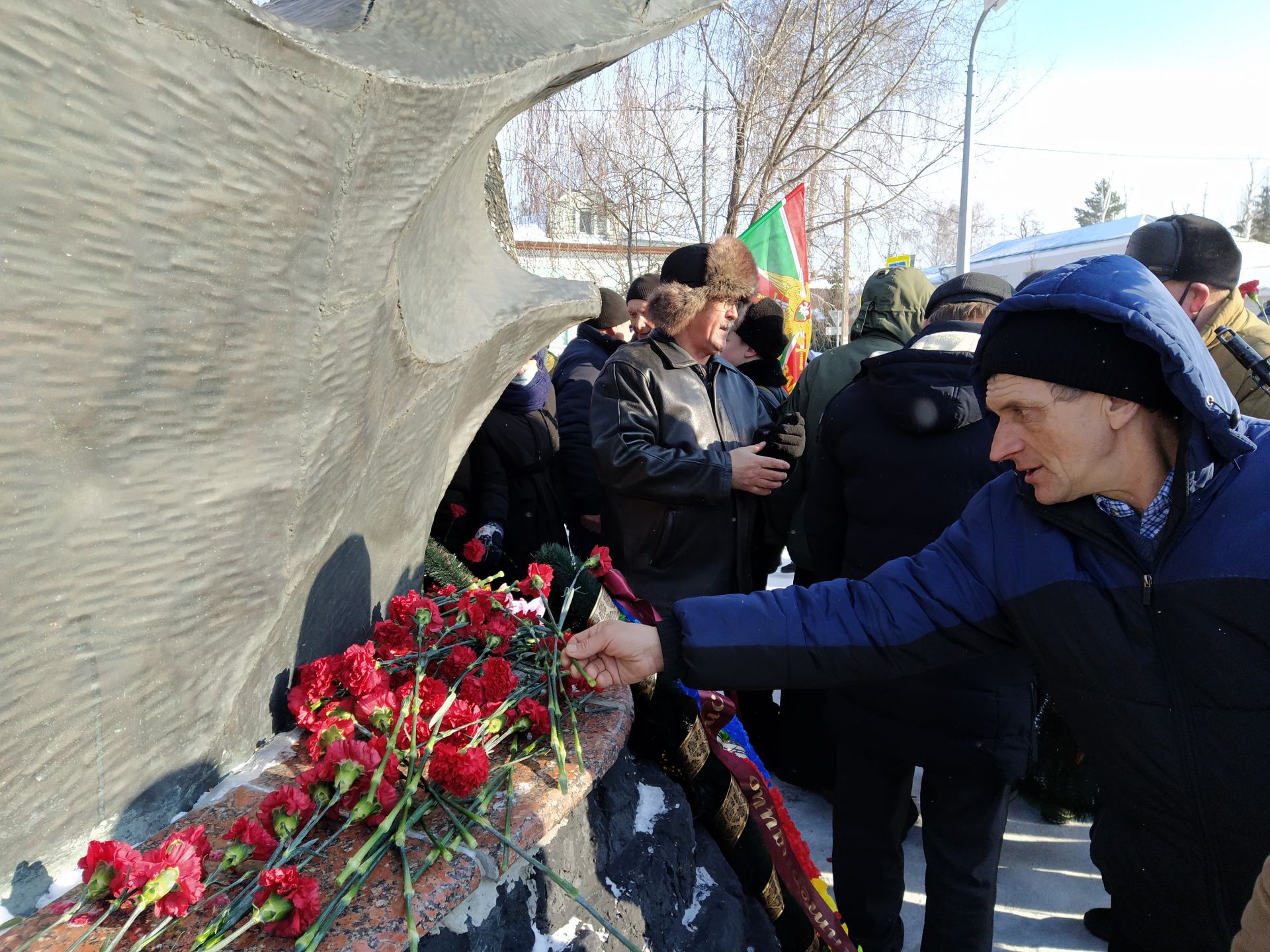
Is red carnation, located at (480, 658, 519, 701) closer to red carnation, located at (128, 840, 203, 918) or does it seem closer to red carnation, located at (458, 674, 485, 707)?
red carnation, located at (458, 674, 485, 707)

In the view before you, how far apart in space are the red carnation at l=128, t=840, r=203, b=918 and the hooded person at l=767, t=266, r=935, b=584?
2523 mm

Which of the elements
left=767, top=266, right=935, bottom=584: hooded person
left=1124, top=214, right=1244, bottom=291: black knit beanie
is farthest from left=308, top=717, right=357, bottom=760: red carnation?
left=1124, top=214, right=1244, bottom=291: black knit beanie

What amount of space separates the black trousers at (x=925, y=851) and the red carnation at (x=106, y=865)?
1999 mm

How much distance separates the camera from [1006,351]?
1.54m

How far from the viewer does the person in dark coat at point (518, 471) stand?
137 inches

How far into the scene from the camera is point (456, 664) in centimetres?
175

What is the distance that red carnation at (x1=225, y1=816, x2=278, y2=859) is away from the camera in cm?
118

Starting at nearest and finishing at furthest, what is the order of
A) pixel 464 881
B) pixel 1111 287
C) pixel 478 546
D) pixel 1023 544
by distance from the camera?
pixel 464 881 < pixel 1111 287 < pixel 1023 544 < pixel 478 546

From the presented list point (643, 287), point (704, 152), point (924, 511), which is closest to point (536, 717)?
point (924, 511)

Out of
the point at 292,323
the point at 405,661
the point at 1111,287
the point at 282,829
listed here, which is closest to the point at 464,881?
the point at 282,829

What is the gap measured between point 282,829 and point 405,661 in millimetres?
558

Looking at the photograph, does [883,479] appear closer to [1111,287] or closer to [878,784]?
[878,784]

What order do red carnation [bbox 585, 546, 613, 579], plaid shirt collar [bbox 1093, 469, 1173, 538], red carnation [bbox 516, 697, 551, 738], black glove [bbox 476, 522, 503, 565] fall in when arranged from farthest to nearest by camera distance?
black glove [bbox 476, 522, 503, 565], red carnation [bbox 585, 546, 613, 579], red carnation [bbox 516, 697, 551, 738], plaid shirt collar [bbox 1093, 469, 1173, 538]

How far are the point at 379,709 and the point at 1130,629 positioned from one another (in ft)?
4.16
